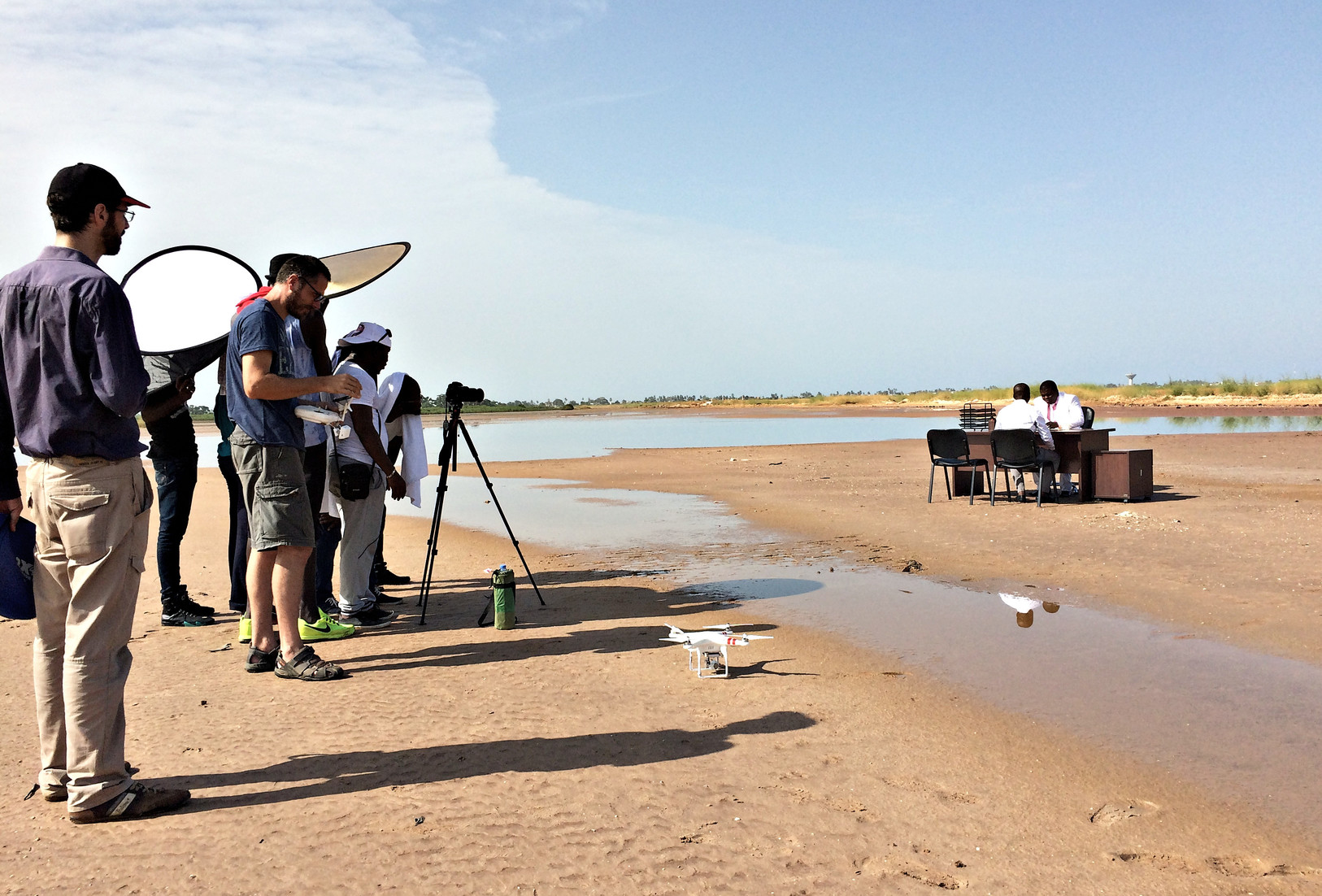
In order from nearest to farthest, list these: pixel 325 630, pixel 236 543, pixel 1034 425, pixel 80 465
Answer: pixel 80 465 → pixel 325 630 → pixel 236 543 → pixel 1034 425

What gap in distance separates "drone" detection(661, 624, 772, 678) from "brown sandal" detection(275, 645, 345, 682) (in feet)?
6.26

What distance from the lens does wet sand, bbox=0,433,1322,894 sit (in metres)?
2.98

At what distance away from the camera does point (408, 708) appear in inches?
180

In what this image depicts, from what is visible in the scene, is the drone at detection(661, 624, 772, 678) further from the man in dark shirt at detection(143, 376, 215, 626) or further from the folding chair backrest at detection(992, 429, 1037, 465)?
the folding chair backrest at detection(992, 429, 1037, 465)

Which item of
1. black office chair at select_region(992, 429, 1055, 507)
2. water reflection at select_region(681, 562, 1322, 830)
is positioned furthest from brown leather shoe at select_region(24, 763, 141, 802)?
black office chair at select_region(992, 429, 1055, 507)

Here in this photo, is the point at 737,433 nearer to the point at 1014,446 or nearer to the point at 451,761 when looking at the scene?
the point at 1014,446

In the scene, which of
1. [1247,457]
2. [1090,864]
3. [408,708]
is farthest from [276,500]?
[1247,457]

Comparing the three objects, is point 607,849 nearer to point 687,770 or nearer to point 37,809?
point 687,770

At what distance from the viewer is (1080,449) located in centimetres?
1214

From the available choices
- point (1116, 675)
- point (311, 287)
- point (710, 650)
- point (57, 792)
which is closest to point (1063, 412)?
point (1116, 675)

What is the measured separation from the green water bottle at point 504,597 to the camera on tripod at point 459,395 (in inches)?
48.6

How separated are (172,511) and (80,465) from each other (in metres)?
3.59

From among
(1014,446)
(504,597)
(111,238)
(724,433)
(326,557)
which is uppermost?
(111,238)

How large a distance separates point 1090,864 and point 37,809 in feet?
12.4
